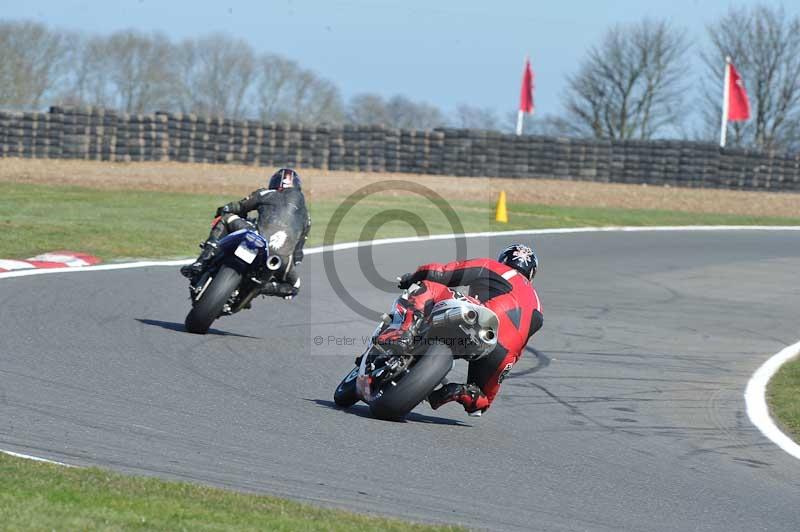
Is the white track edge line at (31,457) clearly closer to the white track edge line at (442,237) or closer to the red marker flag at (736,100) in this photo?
the white track edge line at (442,237)

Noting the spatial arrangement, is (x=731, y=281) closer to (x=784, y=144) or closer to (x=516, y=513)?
(x=516, y=513)

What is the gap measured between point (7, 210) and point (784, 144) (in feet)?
152

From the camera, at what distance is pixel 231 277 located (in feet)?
35.6

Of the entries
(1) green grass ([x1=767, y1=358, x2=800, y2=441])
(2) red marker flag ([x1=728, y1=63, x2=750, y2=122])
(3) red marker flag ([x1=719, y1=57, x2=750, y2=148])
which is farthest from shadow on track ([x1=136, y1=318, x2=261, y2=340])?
(2) red marker flag ([x1=728, y1=63, x2=750, y2=122])

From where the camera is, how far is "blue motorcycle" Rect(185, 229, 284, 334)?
10.8 meters

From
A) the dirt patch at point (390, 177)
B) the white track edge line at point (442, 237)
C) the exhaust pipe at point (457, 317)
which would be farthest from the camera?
the dirt patch at point (390, 177)

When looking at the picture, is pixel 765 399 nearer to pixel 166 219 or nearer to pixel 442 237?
pixel 442 237

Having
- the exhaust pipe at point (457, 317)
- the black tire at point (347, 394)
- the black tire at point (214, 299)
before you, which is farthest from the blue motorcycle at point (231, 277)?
the exhaust pipe at point (457, 317)

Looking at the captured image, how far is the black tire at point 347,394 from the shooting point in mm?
8609

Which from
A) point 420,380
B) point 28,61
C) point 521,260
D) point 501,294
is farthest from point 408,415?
point 28,61

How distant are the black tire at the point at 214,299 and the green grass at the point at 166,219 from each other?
572 cm

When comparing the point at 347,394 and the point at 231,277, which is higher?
the point at 231,277

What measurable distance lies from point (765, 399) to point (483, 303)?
3289 millimetres

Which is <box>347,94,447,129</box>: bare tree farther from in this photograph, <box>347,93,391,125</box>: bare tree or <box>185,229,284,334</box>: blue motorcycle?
<box>185,229,284,334</box>: blue motorcycle
